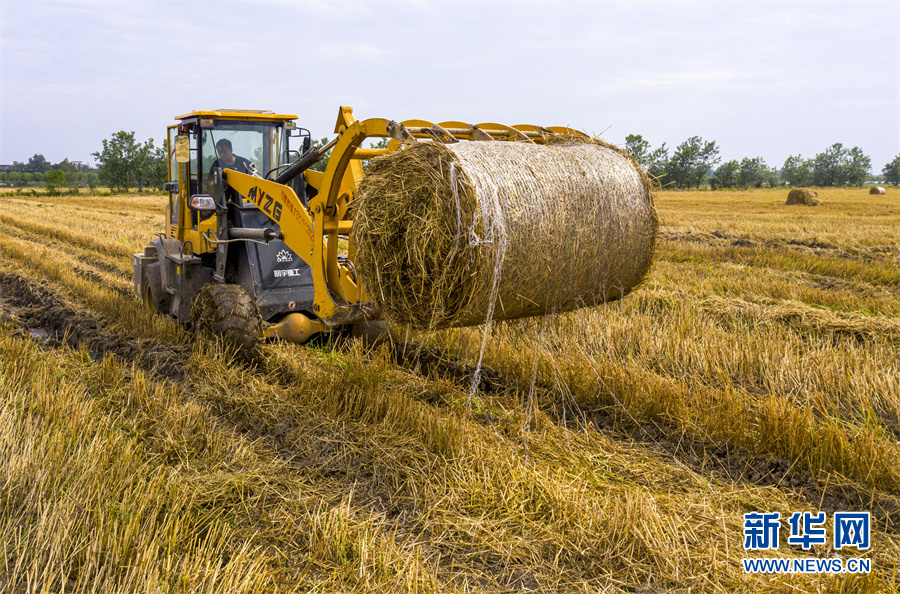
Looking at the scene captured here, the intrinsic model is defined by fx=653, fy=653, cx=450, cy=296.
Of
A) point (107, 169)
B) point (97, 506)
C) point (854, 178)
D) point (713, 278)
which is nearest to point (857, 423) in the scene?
point (97, 506)

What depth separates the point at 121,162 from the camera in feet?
194

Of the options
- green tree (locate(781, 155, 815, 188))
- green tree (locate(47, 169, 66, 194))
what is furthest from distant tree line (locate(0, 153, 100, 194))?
green tree (locate(781, 155, 815, 188))

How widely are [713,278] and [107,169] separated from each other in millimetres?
61625

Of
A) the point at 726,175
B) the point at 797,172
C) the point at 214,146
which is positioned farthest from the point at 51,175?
the point at 797,172

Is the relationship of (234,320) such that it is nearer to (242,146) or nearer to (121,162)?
(242,146)

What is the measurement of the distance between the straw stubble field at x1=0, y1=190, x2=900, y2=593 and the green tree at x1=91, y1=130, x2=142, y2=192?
58383mm

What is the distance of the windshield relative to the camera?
6.96m

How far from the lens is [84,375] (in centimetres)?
566

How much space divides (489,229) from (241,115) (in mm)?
4087

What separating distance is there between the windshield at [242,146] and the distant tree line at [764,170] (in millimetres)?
69396

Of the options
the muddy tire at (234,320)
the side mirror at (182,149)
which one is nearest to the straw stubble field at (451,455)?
the muddy tire at (234,320)

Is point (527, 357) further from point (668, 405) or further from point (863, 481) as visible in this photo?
point (863, 481)

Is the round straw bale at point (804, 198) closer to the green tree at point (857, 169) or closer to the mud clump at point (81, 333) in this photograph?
the mud clump at point (81, 333)

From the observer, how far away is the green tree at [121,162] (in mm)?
59059
